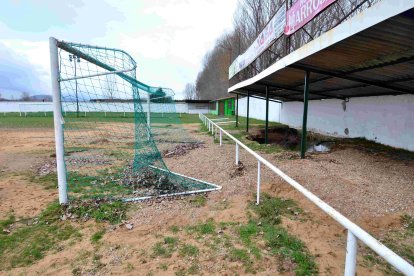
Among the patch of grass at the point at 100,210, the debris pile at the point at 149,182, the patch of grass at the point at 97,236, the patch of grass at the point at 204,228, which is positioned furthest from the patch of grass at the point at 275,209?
the patch of grass at the point at 97,236

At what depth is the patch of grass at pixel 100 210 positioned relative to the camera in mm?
4195

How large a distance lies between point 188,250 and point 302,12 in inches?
258

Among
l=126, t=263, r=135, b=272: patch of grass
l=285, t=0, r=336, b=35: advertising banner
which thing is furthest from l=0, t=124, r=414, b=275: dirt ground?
l=285, t=0, r=336, b=35: advertising banner

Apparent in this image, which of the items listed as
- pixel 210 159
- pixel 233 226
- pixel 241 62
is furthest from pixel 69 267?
pixel 241 62

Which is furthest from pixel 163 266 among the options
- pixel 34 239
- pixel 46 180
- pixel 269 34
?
pixel 269 34

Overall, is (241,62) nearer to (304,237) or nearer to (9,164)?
(9,164)

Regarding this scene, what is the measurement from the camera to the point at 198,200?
4.75 metres

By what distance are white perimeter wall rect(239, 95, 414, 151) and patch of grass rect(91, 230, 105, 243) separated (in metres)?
8.85

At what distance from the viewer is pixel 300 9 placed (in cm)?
713

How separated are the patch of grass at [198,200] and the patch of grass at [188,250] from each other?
1.26 m

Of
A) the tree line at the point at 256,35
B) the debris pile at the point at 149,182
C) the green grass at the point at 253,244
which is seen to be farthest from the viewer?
the tree line at the point at 256,35

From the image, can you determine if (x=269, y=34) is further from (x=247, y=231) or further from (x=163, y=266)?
(x=163, y=266)

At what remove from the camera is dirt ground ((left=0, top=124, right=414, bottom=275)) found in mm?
3049

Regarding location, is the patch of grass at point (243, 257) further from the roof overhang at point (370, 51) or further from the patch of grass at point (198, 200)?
the roof overhang at point (370, 51)
